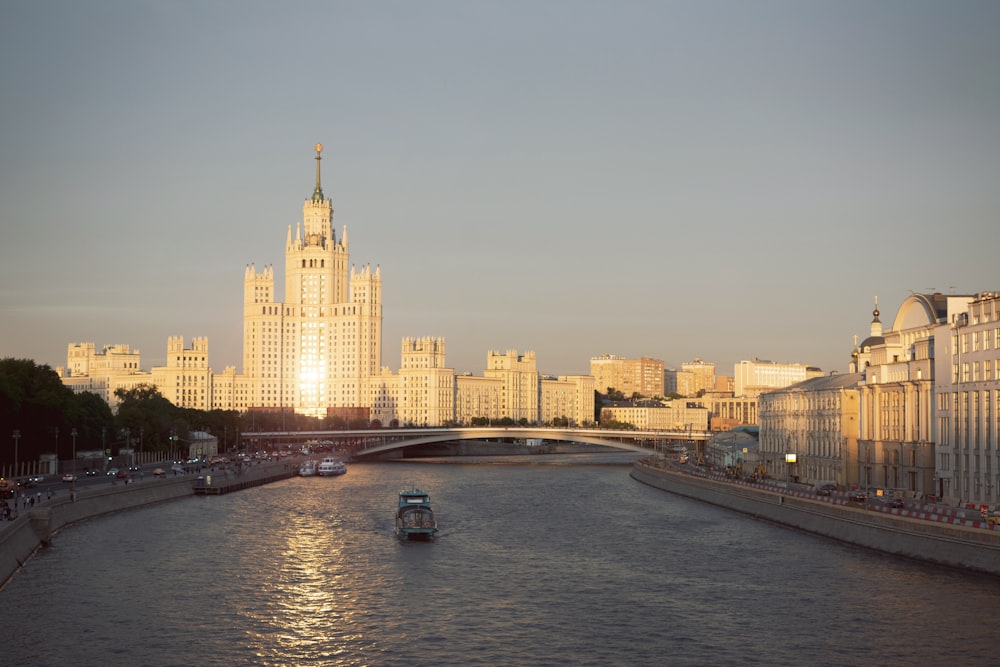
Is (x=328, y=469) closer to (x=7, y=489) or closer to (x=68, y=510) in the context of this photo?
(x=7, y=489)

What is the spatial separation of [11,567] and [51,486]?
35.0 m

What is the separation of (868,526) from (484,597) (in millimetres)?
21267

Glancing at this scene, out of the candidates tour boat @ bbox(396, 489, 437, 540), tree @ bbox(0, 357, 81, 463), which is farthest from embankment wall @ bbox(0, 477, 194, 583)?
tour boat @ bbox(396, 489, 437, 540)

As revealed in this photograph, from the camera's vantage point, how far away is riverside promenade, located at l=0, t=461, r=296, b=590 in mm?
54438

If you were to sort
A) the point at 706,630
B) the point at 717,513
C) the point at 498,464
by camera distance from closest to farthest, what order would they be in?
the point at 706,630 < the point at 717,513 < the point at 498,464

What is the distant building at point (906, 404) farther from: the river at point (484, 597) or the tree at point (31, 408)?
the tree at point (31, 408)

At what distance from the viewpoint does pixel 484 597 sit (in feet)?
162

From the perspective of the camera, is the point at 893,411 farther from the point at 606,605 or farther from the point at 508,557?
the point at 606,605

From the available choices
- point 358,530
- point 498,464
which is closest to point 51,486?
point 358,530

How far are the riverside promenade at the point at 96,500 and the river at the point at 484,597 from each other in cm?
95

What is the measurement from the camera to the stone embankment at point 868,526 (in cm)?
4884

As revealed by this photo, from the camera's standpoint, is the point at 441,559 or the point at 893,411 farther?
the point at 893,411

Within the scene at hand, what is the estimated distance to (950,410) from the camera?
66.3 meters

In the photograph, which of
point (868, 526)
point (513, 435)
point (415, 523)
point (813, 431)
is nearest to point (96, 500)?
point (415, 523)
